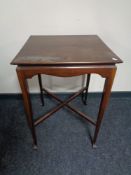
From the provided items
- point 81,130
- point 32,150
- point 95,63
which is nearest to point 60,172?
point 32,150

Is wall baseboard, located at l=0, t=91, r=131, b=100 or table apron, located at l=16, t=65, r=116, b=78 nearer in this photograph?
table apron, located at l=16, t=65, r=116, b=78

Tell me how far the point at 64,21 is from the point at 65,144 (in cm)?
95

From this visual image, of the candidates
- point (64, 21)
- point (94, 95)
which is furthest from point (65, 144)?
point (64, 21)

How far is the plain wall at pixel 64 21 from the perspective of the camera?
1.18m

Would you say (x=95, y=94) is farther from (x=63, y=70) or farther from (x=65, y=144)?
(x=63, y=70)

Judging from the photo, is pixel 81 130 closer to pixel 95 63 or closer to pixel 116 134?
pixel 116 134

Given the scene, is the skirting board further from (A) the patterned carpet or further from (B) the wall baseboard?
(A) the patterned carpet

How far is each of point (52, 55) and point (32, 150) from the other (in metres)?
0.74

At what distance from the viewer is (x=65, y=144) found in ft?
3.98

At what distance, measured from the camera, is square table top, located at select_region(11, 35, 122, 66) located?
0.77 meters

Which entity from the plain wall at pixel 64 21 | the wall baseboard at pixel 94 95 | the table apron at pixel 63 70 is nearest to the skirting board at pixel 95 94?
the wall baseboard at pixel 94 95

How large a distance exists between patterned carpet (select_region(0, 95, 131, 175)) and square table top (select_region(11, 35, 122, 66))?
0.70 m

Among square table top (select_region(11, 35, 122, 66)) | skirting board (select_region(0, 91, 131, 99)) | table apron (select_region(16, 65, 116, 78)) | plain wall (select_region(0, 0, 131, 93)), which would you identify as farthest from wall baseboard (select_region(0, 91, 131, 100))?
table apron (select_region(16, 65, 116, 78))

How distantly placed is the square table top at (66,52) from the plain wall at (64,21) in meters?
0.21
